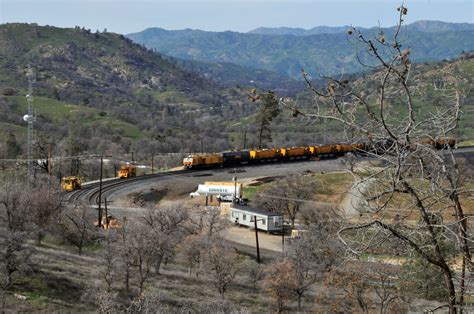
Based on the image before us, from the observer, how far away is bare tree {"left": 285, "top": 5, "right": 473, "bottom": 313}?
459 cm

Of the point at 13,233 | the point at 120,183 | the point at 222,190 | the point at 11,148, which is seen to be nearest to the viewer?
the point at 13,233

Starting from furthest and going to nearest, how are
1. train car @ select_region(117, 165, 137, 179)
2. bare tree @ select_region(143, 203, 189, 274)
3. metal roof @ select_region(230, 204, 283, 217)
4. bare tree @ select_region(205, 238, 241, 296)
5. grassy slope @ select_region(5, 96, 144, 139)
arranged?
grassy slope @ select_region(5, 96, 144, 139)
train car @ select_region(117, 165, 137, 179)
metal roof @ select_region(230, 204, 283, 217)
bare tree @ select_region(143, 203, 189, 274)
bare tree @ select_region(205, 238, 241, 296)

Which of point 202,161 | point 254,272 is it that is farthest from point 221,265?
point 202,161

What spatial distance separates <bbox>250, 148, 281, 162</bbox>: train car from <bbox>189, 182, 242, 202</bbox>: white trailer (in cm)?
1488

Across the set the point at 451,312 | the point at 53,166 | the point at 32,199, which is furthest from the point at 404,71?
the point at 53,166

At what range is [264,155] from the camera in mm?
67125

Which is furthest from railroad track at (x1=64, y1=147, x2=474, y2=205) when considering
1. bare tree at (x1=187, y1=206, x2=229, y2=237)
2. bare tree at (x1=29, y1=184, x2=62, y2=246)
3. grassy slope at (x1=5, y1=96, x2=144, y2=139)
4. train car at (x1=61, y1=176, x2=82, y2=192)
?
grassy slope at (x1=5, y1=96, x2=144, y2=139)

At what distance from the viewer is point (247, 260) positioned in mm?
35719

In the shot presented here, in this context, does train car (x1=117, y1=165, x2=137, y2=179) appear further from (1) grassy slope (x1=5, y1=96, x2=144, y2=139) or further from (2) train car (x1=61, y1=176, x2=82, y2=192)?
(1) grassy slope (x1=5, y1=96, x2=144, y2=139)

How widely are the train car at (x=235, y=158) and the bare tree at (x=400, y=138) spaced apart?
5915 centimetres

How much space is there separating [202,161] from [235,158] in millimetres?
4154

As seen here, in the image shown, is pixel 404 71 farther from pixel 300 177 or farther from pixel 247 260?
pixel 300 177

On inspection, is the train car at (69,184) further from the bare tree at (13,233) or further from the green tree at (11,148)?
the green tree at (11,148)

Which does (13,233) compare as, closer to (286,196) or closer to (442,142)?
(442,142)
